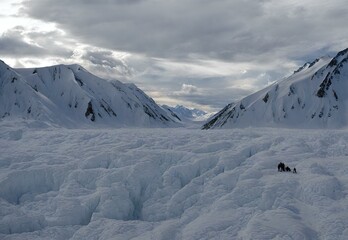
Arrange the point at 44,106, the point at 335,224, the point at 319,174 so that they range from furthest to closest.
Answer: the point at 44,106 → the point at 319,174 → the point at 335,224

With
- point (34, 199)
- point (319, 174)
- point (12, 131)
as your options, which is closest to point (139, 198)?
point (34, 199)

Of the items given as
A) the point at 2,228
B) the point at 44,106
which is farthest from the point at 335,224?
the point at 44,106

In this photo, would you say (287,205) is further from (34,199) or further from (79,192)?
(34,199)

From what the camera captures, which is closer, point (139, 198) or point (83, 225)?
point (83, 225)

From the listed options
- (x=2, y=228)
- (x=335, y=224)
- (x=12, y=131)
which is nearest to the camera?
(x=335, y=224)

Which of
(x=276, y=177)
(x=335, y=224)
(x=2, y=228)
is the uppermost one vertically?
(x=276, y=177)

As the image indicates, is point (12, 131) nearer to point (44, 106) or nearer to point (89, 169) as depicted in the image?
point (89, 169)

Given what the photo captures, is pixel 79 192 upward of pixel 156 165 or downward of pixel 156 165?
downward
